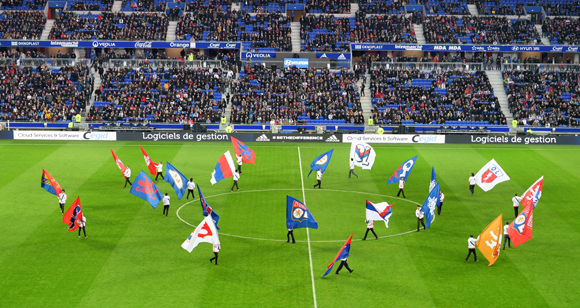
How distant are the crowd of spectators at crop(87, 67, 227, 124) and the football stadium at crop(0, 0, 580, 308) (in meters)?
0.23

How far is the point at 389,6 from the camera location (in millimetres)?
77250

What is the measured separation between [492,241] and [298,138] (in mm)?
30119

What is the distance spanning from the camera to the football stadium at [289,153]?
25281mm

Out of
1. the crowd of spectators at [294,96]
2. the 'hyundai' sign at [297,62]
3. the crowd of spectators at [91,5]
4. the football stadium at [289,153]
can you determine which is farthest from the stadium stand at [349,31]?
the crowd of spectators at [91,5]

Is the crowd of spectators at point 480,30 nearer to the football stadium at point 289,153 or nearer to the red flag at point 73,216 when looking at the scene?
the football stadium at point 289,153

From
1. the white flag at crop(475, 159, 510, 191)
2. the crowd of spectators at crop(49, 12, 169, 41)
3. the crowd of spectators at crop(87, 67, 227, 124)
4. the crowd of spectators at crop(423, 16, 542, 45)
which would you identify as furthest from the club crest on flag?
the crowd of spectators at crop(423, 16, 542, 45)

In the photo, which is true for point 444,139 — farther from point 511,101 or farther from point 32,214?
point 32,214

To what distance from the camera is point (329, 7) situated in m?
76.6

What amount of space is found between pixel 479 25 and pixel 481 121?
A: 1791cm

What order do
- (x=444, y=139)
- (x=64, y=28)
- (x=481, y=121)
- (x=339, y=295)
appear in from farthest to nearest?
(x=64, y=28) < (x=481, y=121) < (x=444, y=139) < (x=339, y=295)

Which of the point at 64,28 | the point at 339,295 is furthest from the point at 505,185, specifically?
the point at 64,28

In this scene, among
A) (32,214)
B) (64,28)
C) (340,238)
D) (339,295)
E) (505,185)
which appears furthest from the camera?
(64,28)

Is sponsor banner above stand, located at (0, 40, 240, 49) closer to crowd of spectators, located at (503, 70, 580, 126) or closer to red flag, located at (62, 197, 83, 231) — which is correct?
crowd of spectators, located at (503, 70, 580, 126)

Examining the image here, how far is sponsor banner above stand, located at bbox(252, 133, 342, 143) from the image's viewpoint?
54875mm
